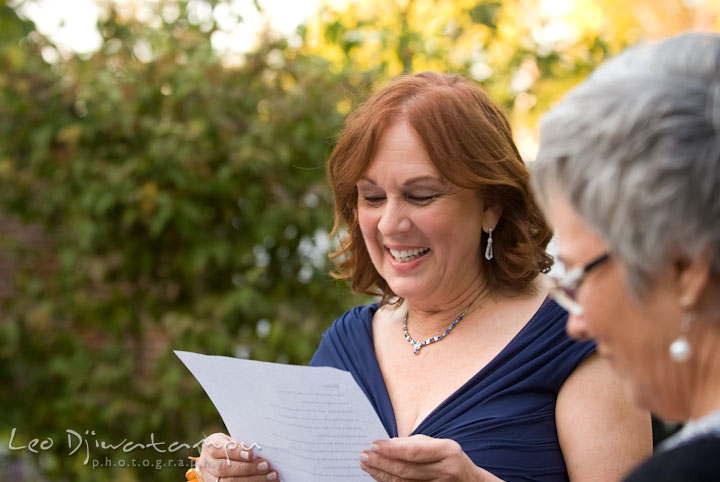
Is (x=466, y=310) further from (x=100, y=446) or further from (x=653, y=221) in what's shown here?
(x=100, y=446)

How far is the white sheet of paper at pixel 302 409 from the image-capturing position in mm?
1981

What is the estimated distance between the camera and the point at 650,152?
110 cm

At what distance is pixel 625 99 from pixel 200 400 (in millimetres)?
3666

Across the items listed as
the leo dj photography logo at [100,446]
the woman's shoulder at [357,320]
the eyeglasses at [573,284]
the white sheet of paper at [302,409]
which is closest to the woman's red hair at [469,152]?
the woman's shoulder at [357,320]

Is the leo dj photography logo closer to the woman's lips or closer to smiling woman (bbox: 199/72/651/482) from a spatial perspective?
smiling woman (bbox: 199/72/651/482)

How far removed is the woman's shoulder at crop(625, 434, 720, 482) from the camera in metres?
1.04

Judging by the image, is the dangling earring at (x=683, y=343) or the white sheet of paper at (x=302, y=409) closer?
the dangling earring at (x=683, y=343)

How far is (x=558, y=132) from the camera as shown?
1199mm

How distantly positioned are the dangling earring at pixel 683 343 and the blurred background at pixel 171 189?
10.3 ft

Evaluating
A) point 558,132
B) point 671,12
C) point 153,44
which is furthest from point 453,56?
point 671,12

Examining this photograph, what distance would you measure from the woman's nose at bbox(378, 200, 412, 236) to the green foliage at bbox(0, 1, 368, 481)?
1907 millimetres

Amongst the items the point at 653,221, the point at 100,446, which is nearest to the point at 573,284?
the point at 653,221

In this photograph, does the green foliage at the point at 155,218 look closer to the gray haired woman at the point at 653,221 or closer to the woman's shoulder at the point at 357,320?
the woman's shoulder at the point at 357,320

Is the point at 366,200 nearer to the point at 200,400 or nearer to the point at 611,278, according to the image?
the point at 611,278
